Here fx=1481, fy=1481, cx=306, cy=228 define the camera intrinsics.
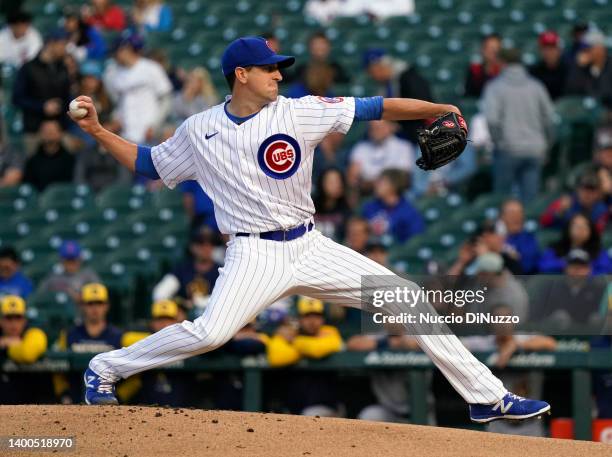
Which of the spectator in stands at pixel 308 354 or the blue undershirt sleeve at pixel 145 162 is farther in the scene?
the spectator in stands at pixel 308 354

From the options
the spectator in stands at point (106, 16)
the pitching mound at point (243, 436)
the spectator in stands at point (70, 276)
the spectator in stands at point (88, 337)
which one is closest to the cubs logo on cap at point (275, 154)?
the pitching mound at point (243, 436)

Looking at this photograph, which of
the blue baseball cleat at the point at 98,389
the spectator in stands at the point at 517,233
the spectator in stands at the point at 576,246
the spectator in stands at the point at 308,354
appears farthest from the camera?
the spectator in stands at the point at 517,233

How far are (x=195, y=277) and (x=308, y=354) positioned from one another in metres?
1.51

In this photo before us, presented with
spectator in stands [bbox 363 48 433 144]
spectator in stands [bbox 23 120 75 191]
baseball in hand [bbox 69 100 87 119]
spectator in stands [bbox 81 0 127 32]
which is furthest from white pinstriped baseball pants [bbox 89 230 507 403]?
spectator in stands [bbox 81 0 127 32]

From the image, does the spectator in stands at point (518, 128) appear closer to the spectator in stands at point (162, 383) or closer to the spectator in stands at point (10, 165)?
the spectator in stands at point (162, 383)

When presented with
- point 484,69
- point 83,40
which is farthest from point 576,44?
point 83,40

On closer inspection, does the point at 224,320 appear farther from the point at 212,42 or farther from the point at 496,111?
the point at 212,42

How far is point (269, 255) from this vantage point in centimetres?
682

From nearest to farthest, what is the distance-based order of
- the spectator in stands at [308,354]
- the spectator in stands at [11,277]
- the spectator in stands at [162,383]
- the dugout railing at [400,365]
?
the dugout railing at [400,365], the spectator in stands at [308,354], the spectator in stands at [162,383], the spectator in stands at [11,277]

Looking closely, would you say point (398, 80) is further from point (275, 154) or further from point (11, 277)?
point (275, 154)

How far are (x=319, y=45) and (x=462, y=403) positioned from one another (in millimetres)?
4591

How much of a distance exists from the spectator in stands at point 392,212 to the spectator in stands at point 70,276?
87.8 inches

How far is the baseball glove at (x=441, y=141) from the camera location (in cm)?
685

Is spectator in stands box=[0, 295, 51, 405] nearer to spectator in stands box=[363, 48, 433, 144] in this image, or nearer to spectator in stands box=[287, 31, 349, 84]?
spectator in stands box=[363, 48, 433, 144]
